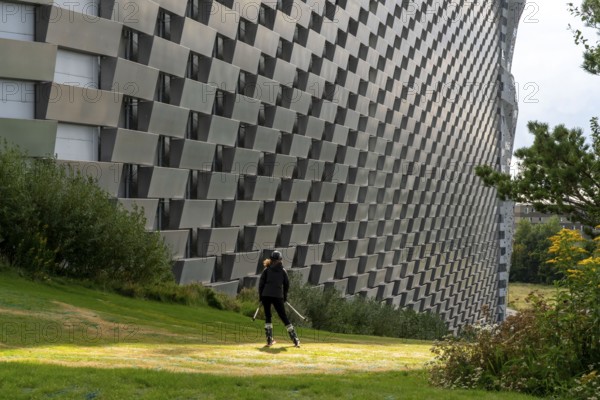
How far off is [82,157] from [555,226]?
482 ft

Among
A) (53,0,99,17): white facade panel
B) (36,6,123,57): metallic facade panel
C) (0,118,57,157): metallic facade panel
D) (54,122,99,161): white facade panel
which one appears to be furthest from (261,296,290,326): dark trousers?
(53,0,99,17): white facade panel

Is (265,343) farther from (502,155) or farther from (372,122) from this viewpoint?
(502,155)

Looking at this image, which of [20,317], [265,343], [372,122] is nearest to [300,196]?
[372,122]

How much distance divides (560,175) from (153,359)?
15.6 meters

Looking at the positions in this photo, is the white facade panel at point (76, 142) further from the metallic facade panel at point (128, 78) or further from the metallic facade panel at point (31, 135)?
the metallic facade panel at point (128, 78)

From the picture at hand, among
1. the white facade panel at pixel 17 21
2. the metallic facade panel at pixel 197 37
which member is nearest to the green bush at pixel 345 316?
the metallic facade panel at pixel 197 37

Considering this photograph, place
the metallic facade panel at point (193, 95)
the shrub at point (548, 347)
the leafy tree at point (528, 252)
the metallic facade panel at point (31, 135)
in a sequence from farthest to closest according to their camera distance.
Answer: the leafy tree at point (528, 252) < the metallic facade panel at point (193, 95) < the metallic facade panel at point (31, 135) < the shrub at point (548, 347)

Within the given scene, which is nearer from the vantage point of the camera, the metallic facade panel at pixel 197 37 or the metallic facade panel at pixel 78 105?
the metallic facade panel at pixel 78 105

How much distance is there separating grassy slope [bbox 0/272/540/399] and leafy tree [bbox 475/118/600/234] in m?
8.60

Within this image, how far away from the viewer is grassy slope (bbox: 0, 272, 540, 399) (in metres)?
9.88

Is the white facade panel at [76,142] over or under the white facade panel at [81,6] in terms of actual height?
under

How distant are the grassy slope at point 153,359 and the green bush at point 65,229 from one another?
843mm

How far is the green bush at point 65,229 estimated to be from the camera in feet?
60.0

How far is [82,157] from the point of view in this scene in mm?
23250
